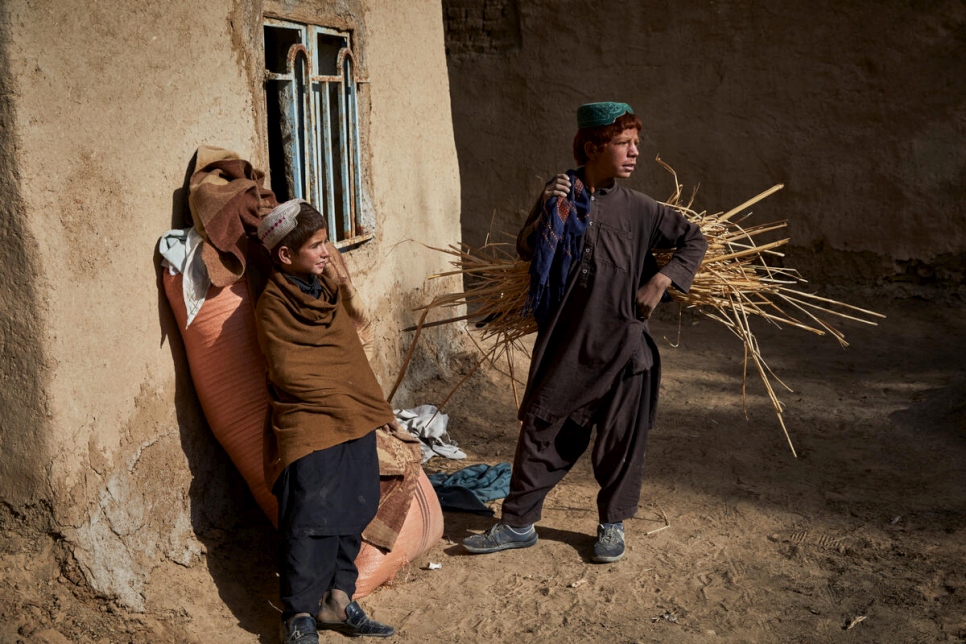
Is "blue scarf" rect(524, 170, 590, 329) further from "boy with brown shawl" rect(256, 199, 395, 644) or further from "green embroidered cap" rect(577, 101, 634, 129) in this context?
"boy with brown shawl" rect(256, 199, 395, 644)

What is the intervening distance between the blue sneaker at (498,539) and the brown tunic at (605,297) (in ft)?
1.73

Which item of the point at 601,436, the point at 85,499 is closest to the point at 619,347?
the point at 601,436

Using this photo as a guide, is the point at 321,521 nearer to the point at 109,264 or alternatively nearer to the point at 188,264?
the point at 188,264

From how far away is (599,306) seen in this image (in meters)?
3.66

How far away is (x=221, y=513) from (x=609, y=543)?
1.51 metres

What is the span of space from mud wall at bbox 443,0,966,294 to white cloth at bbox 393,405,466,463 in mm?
3813

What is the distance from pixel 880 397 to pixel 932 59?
3161mm

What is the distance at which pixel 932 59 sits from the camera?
25.0 feet

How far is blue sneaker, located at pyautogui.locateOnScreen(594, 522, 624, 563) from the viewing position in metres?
3.86

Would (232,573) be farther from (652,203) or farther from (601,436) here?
(652,203)

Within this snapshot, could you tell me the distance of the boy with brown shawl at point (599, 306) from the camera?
3.59 meters

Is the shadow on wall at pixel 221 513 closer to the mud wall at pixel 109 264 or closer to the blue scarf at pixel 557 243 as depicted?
the mud wall at pixel 109 264

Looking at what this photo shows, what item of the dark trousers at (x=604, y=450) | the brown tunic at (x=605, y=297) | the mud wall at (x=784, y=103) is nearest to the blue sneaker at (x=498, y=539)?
the dark trousers at (x=604, y=450)

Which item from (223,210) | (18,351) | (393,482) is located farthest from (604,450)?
(18,351)
